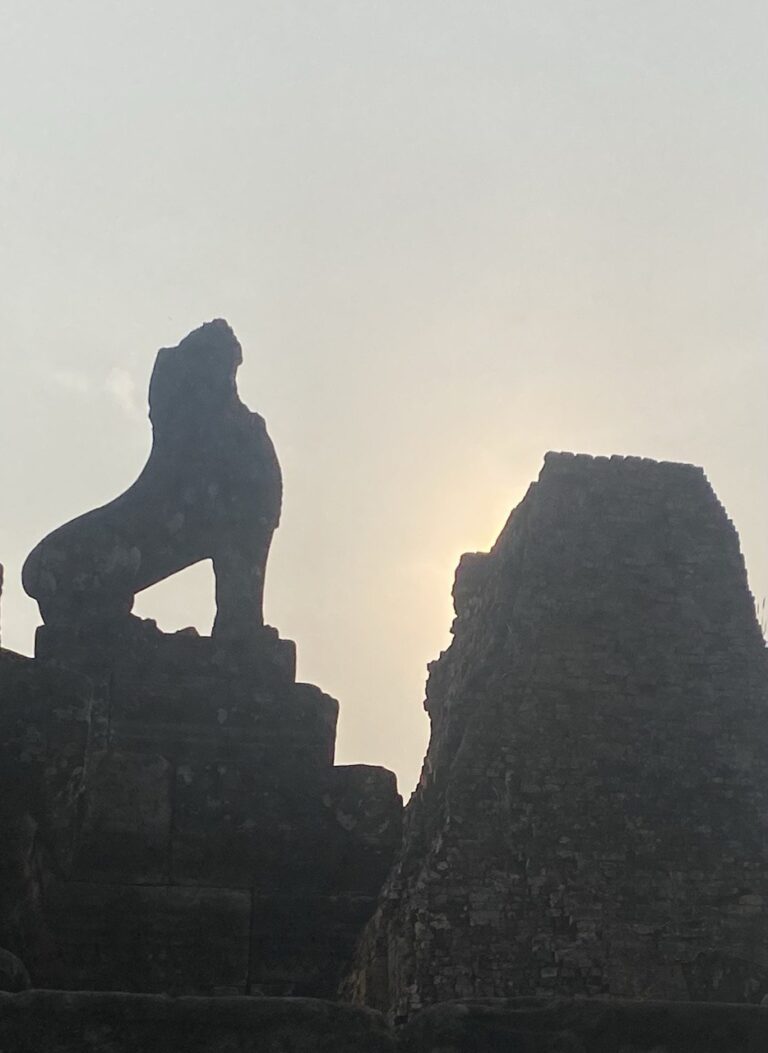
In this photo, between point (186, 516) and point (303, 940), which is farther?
point (186, 516)

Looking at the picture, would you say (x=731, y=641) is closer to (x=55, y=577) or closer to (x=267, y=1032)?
(x=55, y=577)

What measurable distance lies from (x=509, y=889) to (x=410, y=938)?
869 mm

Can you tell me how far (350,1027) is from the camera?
171 inches

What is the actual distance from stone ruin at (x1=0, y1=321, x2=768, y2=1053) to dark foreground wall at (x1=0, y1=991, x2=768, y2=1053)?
3416 mm

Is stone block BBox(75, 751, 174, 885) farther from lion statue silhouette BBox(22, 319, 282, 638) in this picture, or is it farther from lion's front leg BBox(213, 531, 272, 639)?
lion's front leg BBox(213, 531, 272, 639)

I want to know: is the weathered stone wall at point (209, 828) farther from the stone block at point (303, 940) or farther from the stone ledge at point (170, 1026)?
the stone ledge at point (170, 1026)

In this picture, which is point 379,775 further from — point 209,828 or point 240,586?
point 240,586

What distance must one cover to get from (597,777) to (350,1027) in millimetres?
5913

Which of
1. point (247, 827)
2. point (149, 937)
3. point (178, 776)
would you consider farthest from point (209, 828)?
point (149, 937)

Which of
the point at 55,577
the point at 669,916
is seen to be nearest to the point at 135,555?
the point at 55,577

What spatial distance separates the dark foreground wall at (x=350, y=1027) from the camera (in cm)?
421

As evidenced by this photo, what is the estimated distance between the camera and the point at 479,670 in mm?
10688

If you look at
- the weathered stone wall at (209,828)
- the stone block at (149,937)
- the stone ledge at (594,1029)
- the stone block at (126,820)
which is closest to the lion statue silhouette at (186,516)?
the weathered stone wall at (209,828)

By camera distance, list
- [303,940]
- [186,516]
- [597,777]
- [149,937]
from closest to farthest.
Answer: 1. [149,937]
2. [303,940]
3. [597,777]
4. [186,516]
